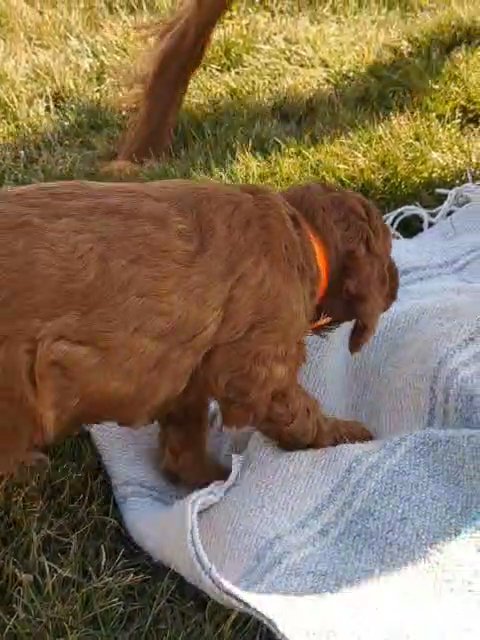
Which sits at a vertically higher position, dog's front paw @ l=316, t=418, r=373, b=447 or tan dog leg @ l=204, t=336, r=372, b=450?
tan dog leg @ l=204, t=336, r=372, b=450

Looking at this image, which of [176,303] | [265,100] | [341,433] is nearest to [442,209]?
[265,100]

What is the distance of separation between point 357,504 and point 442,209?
1.40 m

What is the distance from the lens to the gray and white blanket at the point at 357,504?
1934 millimetres

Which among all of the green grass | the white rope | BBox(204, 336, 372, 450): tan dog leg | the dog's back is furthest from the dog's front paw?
the white rope

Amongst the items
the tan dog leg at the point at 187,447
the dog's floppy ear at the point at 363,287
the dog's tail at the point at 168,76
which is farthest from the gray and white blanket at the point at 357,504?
the dog's tail at the point at 168,76

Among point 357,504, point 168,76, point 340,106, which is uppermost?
point 168,76

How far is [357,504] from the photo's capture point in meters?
2.17

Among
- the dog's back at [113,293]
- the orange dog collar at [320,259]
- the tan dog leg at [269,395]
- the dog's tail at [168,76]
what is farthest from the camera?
the dog's tail at [168,76]

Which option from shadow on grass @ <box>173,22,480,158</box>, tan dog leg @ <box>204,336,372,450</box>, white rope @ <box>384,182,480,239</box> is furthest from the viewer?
shadow on grass @ <box>173,22,480,158</box>

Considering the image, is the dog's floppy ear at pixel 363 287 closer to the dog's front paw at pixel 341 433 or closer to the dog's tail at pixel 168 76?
the dog's front paw at pixel 341 433

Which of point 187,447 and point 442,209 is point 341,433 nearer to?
point 187,447

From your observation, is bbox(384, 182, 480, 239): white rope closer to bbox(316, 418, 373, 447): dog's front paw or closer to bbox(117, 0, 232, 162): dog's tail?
bbox(117, 0, 232, 162): dog's tail

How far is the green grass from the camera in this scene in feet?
11.4

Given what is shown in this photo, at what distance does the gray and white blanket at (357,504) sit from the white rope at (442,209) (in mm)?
604
